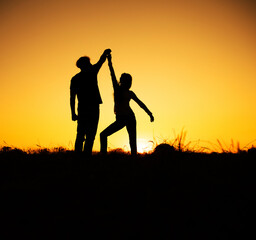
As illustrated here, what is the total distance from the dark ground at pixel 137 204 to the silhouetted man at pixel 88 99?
1.15 meters

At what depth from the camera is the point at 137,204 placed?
2344 millimetres

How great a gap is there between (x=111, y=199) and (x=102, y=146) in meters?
2.61

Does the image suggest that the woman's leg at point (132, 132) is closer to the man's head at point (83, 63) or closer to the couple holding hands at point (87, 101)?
the couple holding hands at point (87, 101)

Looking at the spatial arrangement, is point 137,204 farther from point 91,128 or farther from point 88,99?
point 88,99

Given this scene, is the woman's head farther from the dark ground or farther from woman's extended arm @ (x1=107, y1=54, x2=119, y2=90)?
the dark ground

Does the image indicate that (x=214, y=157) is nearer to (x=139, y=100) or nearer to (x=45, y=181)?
(x=139, y=100)

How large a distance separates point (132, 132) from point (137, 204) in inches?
109

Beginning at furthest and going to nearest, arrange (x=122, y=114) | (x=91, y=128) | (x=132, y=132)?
(x=132, y=132), (x=122, y=114), (x=91, y=128)

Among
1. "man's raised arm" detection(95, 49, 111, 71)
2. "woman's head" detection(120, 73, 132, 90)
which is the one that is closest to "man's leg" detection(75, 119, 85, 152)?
"man's raised arm" detection(95, 49, 111, 71)

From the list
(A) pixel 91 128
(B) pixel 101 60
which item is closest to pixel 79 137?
(A) pixel 91 128

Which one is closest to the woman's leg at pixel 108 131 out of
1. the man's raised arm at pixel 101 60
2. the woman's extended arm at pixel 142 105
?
the woman's extended arm at pixel 142 105

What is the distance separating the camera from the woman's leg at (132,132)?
16.5 feet

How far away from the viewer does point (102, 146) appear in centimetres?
505

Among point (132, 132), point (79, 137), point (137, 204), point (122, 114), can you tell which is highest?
point (122, 114)
